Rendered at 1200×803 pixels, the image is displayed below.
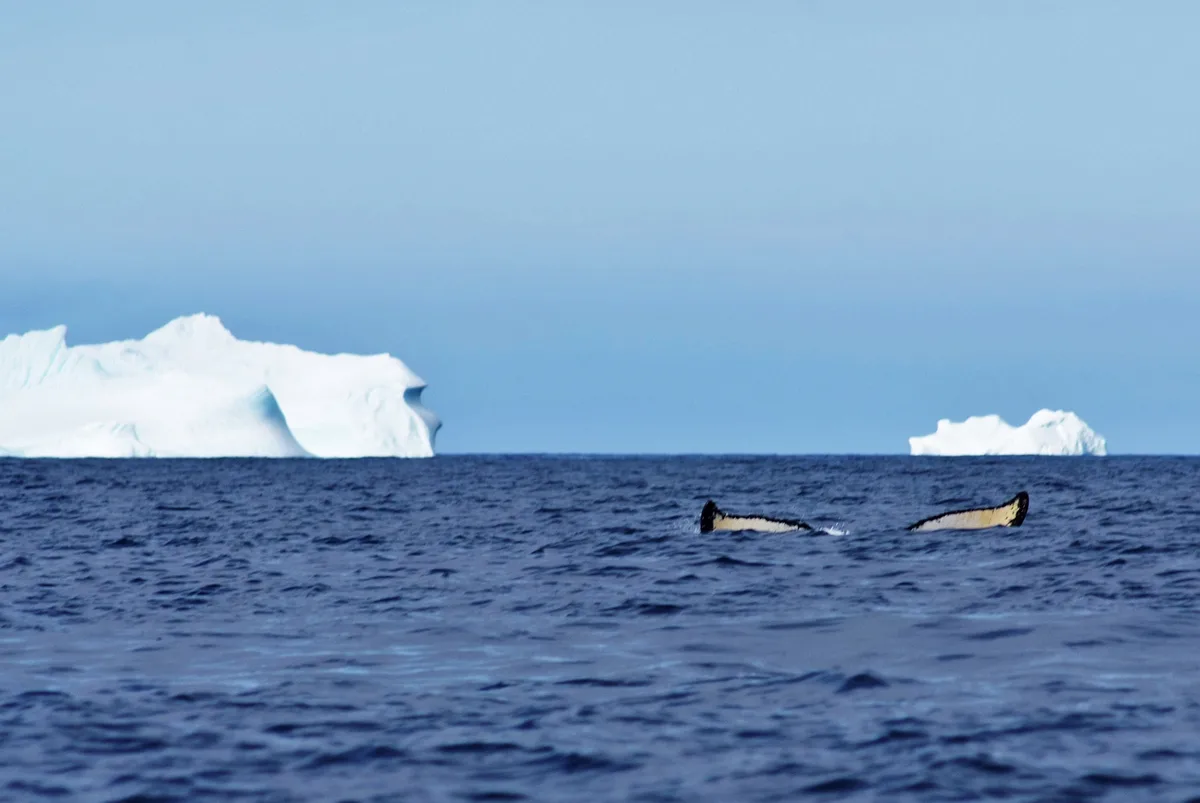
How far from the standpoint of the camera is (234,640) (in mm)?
15078

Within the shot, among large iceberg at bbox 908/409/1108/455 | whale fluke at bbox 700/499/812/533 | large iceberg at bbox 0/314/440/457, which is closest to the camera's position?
whale fluke at bbox 700/499/812/533

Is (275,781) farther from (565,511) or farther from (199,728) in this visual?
(565,511)

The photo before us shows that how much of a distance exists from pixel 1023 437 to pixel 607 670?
15720 centimetres

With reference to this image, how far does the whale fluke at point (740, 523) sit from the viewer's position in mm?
30844

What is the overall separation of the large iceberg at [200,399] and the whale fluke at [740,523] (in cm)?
8761

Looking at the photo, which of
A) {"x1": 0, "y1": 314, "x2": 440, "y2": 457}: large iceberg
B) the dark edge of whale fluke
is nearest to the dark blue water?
the dark edge of whale fluke

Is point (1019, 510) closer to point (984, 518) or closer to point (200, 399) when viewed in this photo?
point (984, 518)

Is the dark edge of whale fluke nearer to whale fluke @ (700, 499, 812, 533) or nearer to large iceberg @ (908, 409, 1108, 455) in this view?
whale fluke @ (700, 499, 812, 533)

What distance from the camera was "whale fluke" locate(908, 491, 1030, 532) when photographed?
1236 inches

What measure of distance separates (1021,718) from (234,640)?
798 cm

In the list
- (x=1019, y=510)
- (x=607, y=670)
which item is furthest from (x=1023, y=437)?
(x=607, y=670)

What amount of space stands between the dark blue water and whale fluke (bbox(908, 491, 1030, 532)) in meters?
3.09

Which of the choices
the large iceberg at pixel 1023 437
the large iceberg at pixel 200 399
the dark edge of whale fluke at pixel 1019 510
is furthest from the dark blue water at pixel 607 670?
the large iceberg at pixel 1023 437

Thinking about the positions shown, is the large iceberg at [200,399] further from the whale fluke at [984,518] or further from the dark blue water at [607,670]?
the dark blue water at [607,670]
